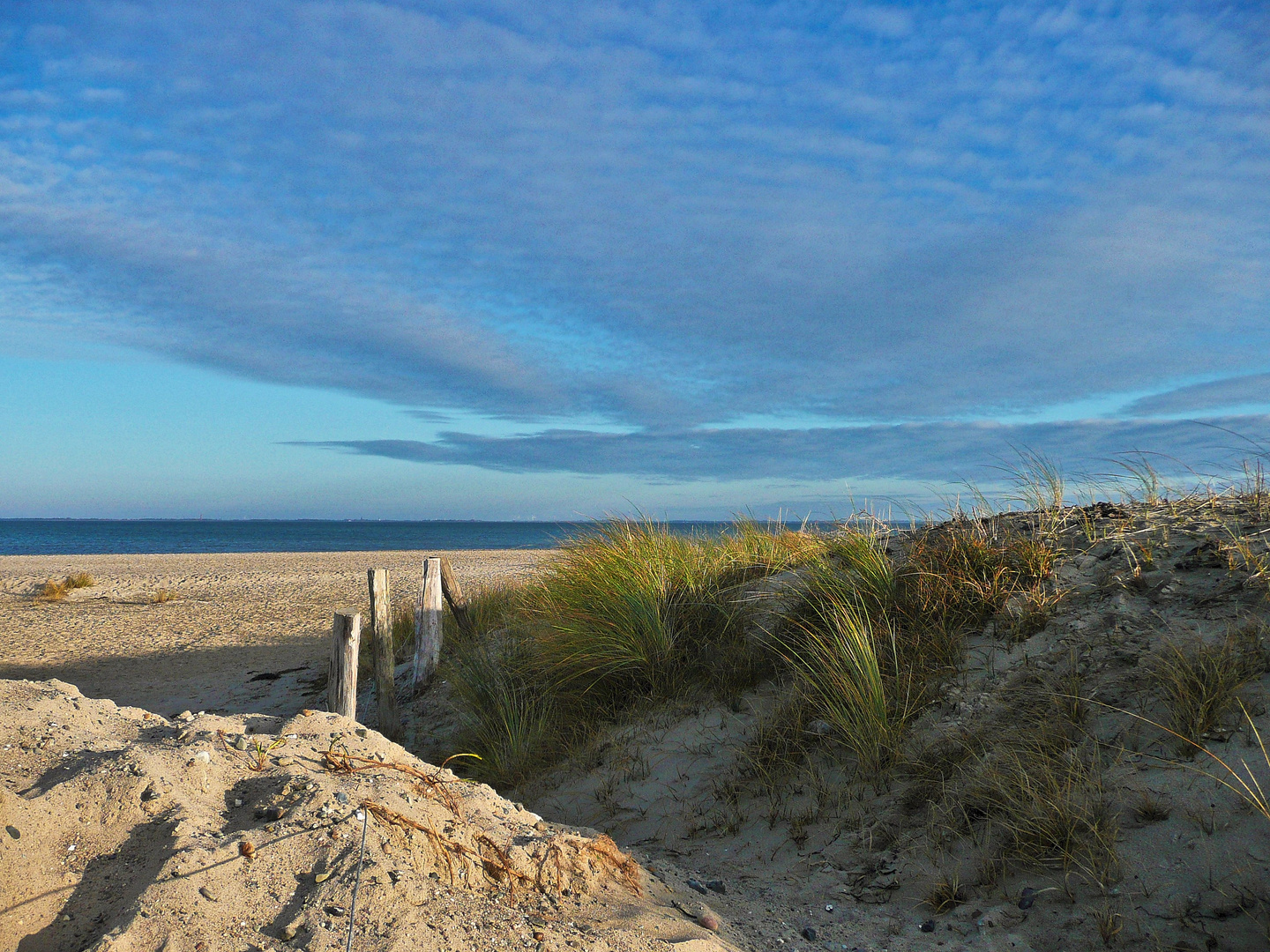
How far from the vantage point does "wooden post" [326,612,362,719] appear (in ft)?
19.5

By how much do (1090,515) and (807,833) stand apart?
408 cm

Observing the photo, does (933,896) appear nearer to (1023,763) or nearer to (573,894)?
(1023,763)

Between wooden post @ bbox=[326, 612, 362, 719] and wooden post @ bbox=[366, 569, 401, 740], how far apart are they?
3.52ft

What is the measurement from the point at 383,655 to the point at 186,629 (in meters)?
10.1

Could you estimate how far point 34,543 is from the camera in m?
55.0

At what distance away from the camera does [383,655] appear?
7.26 m

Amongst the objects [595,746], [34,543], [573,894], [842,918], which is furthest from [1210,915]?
[34,543]

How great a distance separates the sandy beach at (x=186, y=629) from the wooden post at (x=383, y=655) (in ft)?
6.30

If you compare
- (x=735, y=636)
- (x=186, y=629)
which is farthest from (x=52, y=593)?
(x=735, y=636)

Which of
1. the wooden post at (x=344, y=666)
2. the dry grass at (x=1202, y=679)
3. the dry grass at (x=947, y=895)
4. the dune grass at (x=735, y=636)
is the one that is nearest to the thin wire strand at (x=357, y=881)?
the dry grass at (x=947, y=895)

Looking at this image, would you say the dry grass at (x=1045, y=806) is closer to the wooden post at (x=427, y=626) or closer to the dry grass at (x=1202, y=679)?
the dry grass at (x=1202, y=679)

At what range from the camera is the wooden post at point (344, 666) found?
5953 millimetres

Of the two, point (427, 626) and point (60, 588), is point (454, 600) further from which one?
point (60, 588)

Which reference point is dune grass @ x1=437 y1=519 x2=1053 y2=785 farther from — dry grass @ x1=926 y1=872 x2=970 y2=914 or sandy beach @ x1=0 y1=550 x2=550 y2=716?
sandy beach @ x1=0 y1=550 x2=550 y2=716
